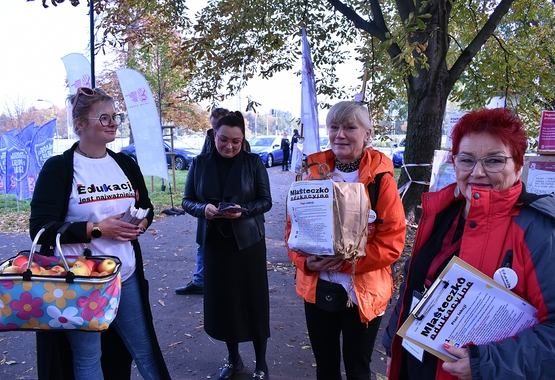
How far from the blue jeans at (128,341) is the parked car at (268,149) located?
20589mm

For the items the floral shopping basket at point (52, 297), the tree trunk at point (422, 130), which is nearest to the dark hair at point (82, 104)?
the floral shopping basket at point (52, 297)

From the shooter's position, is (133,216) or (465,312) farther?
(133,216)

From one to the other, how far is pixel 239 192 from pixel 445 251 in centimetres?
188

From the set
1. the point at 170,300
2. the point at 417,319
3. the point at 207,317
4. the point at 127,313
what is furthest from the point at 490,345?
the point at 170,300

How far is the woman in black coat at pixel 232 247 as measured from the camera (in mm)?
3074

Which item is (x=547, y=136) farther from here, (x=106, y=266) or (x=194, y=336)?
(x=194, y=336)

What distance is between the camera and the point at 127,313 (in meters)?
2.43

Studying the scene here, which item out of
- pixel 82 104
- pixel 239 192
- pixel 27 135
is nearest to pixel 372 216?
pixel 239 192

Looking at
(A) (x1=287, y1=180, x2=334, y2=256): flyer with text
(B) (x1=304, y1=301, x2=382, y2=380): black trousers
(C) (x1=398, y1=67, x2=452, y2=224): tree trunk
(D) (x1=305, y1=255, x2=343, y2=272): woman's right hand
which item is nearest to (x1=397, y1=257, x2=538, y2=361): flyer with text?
(A) (x1=287, y1=180, x2=334, y2=256): flyer with text

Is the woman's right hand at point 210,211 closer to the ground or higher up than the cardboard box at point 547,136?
closer to the ground

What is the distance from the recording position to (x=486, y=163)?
142 cm

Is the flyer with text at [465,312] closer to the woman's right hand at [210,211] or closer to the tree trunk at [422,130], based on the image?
the woman's right hand at [210,211]

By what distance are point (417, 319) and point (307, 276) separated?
0.91 m

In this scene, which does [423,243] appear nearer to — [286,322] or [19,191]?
[286,322]
